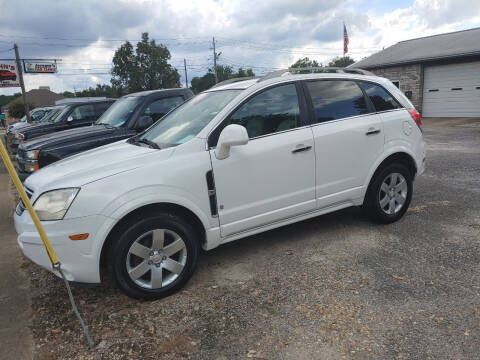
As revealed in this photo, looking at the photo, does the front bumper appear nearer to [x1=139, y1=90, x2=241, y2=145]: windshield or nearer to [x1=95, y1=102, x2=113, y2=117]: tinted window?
[x1=139, y1=90, x2=241, y2=145]: windshield

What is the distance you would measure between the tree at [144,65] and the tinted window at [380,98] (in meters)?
60.4

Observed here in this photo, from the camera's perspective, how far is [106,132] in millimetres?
5902

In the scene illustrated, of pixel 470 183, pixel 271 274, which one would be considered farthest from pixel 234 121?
pixel 470 183

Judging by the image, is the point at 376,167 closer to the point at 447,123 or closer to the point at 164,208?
the point at 164,208

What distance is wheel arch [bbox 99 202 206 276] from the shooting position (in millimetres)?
2967

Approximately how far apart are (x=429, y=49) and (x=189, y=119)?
20.2 m

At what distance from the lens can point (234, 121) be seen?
3496 mm

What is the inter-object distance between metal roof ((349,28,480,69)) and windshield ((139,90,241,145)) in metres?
17.0

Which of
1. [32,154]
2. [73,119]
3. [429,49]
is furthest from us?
[429,49]

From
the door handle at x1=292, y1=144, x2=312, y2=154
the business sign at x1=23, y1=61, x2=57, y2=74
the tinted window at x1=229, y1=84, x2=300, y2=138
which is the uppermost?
the business sign at x1=23, y1=61, x2=57, y2=74

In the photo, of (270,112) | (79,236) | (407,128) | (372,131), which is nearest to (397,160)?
(407,128)

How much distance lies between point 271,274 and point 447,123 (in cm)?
1609

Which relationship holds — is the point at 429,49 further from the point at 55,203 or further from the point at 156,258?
the point at 55,203

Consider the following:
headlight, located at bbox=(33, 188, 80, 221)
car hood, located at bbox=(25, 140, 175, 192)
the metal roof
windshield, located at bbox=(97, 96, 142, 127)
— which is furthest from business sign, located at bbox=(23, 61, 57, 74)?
headlight, located at bbox=(33, 188, 80, 221)
